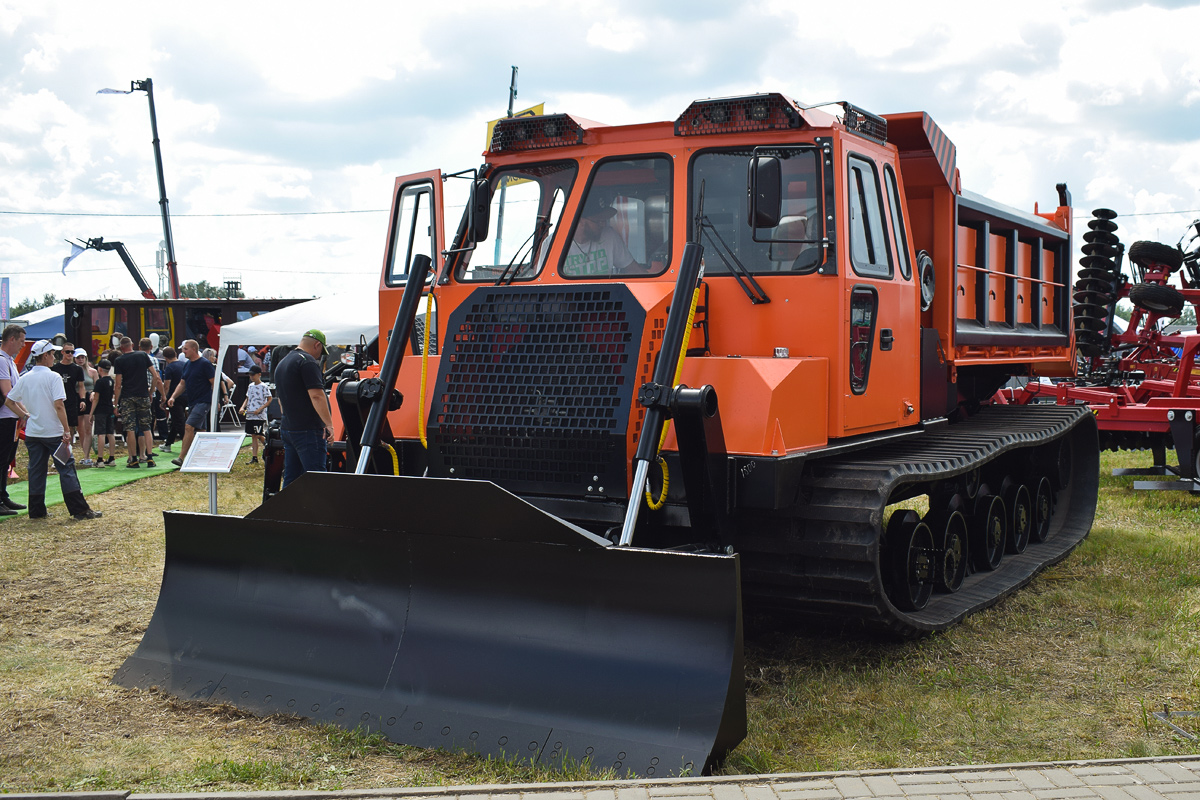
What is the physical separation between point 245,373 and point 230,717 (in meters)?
18.4

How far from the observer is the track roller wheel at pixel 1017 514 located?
27.7 ft

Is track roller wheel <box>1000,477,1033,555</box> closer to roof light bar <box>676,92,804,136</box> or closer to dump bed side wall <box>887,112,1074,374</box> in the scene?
dump bed side wall <box>887,112,1074,374</box>

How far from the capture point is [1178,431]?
40.7 feet

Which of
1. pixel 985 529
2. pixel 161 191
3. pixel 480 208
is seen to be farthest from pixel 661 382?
pixel 161 191

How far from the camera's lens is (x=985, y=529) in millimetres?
7688

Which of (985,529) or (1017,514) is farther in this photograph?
(1017,514)

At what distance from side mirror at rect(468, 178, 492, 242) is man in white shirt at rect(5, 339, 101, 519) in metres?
6.72

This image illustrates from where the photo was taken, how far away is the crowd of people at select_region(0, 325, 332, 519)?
923 cm

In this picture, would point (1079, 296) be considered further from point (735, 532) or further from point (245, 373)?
point (245, 373)

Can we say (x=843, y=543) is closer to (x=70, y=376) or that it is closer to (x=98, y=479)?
(x=98, y=479)

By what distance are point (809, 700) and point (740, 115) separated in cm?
313

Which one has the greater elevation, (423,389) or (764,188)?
(764,188)

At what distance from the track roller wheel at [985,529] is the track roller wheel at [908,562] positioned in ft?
4.56

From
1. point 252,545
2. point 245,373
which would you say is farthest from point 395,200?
point 245,373
